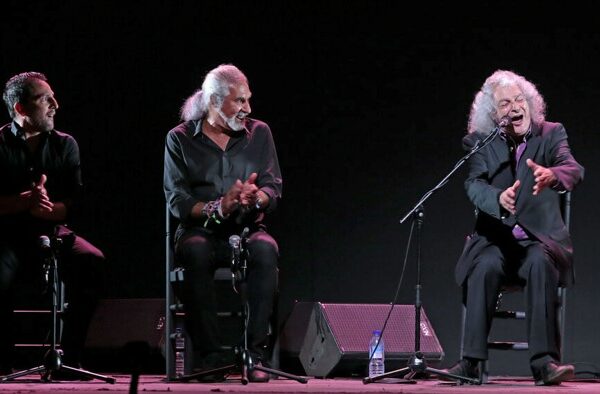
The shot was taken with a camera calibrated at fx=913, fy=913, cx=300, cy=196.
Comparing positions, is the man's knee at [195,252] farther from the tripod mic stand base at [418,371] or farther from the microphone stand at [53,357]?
the tripod mic stand base at [418,371]

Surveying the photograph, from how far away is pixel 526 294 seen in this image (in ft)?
11.9

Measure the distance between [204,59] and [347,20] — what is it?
82cm

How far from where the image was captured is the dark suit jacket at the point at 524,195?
3719mm

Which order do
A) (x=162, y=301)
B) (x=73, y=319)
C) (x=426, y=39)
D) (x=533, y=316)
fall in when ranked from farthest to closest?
(x=426, y=39)
(x=162, y=301)
(x=73, y=319)
(x=533, y=316)

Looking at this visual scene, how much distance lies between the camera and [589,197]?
486 centimetres

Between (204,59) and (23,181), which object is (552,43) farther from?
(23,181)

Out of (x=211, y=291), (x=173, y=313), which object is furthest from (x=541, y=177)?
(x=173, y=313)

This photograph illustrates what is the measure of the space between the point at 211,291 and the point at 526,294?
1.27m

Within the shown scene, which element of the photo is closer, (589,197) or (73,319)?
(73,319)

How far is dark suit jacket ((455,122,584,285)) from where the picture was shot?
3719 mm

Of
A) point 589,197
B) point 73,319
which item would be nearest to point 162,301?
point 73,319

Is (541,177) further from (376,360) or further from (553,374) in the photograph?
(376,360)

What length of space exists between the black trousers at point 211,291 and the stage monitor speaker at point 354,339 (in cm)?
63

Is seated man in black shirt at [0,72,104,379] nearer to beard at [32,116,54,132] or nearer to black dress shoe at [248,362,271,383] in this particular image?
beard at [32,116,54,132]
